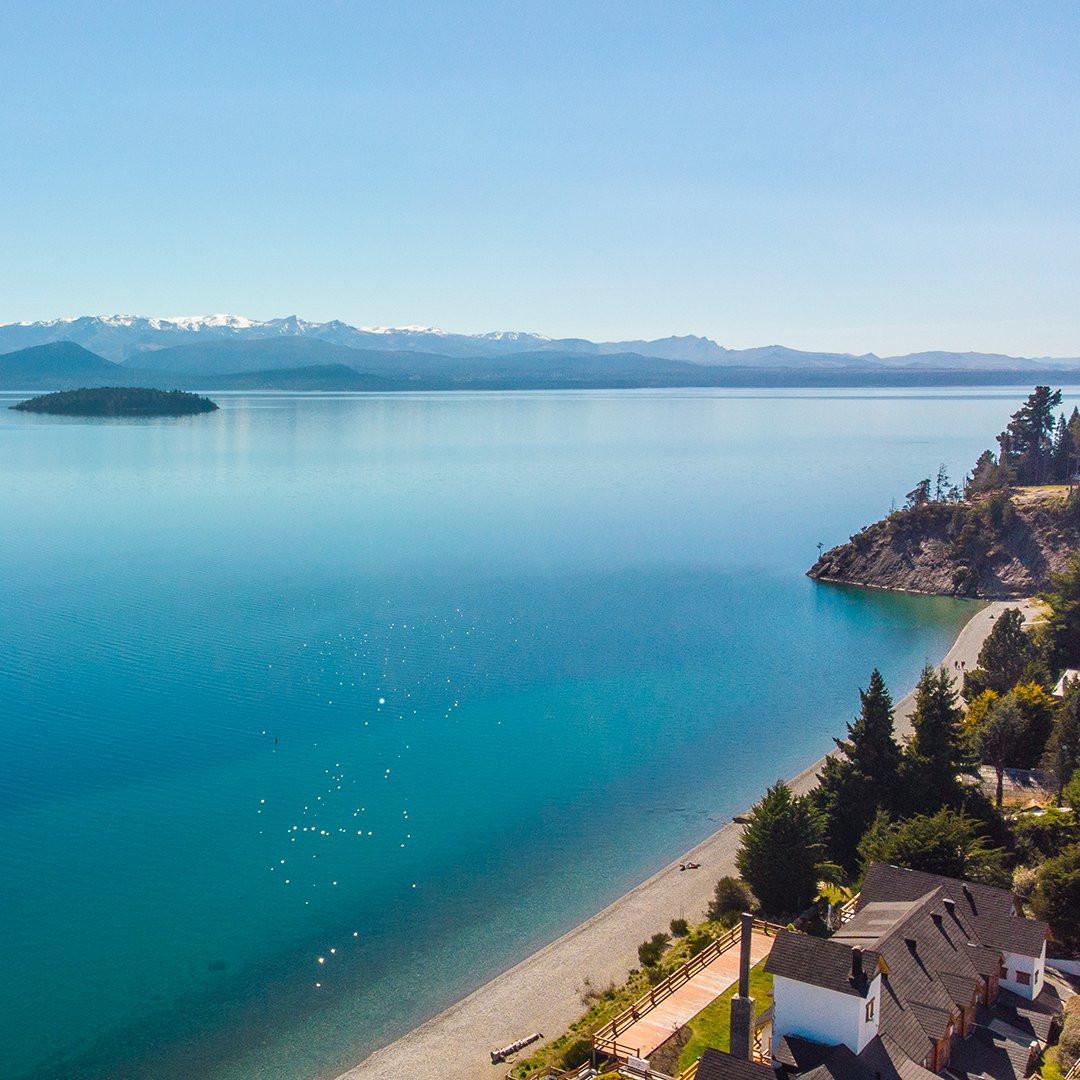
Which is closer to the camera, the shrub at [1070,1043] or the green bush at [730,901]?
the shrub at [1070,1043]

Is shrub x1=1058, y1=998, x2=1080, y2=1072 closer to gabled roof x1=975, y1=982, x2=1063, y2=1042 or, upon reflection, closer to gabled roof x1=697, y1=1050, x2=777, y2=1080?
gabled roof x1=975, y1=982, x2=1063, y2=1042

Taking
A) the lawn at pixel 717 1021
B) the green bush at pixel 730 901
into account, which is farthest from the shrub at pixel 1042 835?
the lawn at pixel 717 1021

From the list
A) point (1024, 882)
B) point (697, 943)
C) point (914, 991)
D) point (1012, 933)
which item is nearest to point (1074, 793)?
point (1024, 882)

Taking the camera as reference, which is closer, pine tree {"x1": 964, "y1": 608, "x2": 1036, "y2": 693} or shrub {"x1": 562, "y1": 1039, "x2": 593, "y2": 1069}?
shrub {"x1": 562, "y1": 1039, "x2": 593, "y2": 1069}

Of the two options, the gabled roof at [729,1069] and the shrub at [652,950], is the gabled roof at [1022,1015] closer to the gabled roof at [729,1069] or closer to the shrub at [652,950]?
the gabled roof at [729,1069]

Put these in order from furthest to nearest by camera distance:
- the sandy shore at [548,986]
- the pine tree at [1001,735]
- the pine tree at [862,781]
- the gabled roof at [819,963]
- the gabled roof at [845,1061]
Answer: the pine tree at [1001,735]
the pine tree at [862,781]
the sandy shore at [548,986]
the gabled roof at [819,963]
the gabled roof at [845,1061]

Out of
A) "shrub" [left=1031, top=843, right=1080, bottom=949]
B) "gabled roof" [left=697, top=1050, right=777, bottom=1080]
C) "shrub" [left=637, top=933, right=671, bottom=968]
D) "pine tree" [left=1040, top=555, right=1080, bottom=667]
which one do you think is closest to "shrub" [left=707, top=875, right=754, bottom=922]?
"shrub" [left=637, top=933, right=671, bottom=968]

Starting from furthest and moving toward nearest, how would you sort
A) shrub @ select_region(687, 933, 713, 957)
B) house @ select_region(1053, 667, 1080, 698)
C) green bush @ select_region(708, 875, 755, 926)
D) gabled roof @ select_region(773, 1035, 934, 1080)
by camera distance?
house @ select_region(1053, 667, 1080, 698), green bush @ select_region(708, 875, 755, 926), shrub @ select_region(687, 933, 713, 957), gabled roof @ select_region(773, 1035, 934, 1080)
